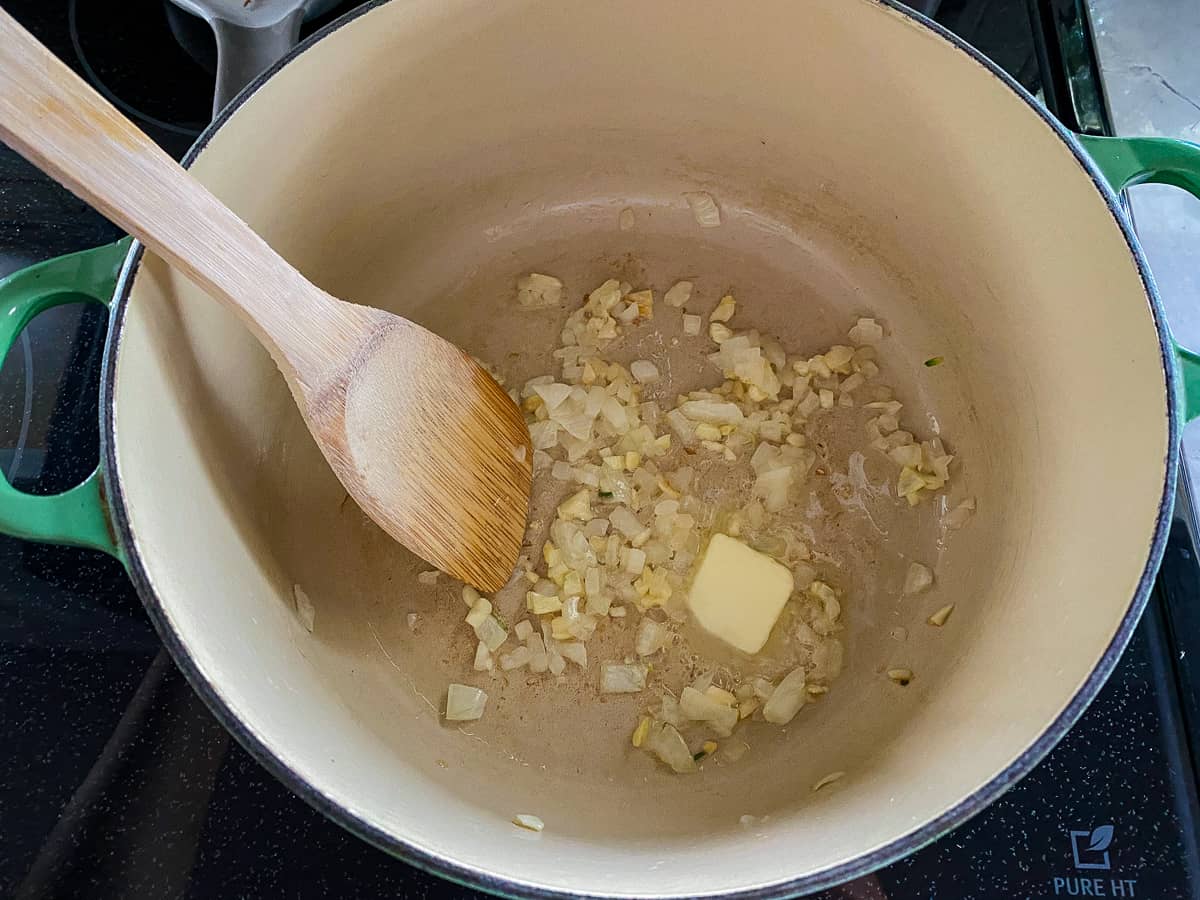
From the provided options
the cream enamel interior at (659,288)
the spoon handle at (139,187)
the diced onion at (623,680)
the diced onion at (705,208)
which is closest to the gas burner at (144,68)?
the cream enamel interior at (659,288)

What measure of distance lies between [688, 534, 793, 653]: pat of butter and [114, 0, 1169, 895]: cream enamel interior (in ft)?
0.34

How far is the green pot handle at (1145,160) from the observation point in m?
0.78

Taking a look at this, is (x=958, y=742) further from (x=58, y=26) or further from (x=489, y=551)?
(x=58, y=26)

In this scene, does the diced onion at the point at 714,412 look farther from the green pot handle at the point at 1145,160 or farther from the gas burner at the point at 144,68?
the gas burner at the point at 144,68

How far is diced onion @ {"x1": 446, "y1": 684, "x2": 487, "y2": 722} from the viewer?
947 mm

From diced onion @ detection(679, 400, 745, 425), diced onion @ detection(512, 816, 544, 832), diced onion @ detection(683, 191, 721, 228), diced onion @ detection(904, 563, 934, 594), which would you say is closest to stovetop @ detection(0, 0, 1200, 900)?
diced onion @ detection(512, 816, 544, 832)

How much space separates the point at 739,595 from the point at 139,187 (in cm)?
66

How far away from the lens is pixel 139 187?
0.69 metres

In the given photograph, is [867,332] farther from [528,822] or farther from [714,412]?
[528,822]

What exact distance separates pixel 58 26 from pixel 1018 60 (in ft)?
3.81

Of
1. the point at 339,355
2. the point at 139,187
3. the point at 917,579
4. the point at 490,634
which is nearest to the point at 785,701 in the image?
the point at 917,579

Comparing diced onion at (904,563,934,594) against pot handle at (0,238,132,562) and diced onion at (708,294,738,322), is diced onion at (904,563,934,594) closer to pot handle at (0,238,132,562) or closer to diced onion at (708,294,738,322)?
diced onion at (708,294,738,322)

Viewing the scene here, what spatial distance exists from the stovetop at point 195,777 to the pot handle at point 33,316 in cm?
23

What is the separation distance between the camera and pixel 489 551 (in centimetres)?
96
